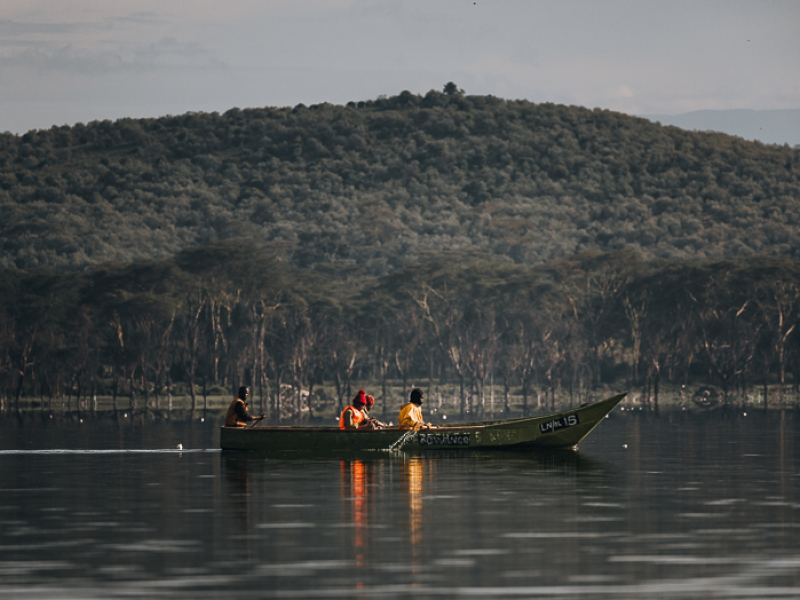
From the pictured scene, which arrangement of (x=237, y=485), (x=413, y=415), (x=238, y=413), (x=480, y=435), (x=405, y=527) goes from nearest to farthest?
(x=405, y=527) → (x=237, y=485) → (x=413, y=415) → (x=480, y=435) → (x=238, y=413)

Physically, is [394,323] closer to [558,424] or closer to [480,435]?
[558,424]

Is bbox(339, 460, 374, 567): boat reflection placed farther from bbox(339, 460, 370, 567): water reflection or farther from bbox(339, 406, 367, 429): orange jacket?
bbox(339, 406, 367, 429): orange jacket

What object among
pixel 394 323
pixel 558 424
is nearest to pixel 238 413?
pixel 558 424

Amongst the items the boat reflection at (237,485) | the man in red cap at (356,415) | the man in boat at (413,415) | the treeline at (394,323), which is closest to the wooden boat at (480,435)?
A: the man in boat at (413,415)

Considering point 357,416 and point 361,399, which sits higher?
point 361,399

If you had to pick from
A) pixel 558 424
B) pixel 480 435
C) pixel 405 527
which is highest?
pixel 558 424

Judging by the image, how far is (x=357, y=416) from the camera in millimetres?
39656

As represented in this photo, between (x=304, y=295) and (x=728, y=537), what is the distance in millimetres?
96759

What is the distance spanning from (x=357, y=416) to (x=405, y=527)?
61.0ft

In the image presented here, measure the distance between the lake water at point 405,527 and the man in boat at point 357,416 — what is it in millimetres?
1038

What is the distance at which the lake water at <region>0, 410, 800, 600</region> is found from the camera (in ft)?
52.2

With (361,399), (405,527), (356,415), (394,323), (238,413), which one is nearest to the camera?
(405,527)

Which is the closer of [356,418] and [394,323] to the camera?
[356,418]

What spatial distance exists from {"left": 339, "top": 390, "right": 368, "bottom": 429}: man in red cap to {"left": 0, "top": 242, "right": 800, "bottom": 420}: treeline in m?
58.3
